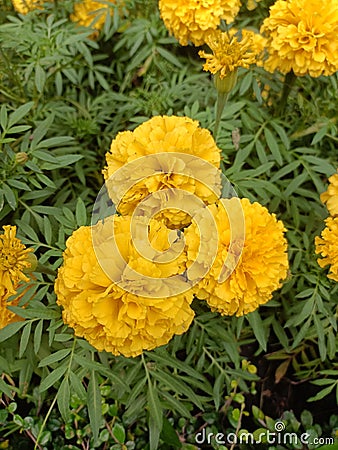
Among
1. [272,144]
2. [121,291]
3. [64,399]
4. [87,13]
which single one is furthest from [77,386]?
[87,13]

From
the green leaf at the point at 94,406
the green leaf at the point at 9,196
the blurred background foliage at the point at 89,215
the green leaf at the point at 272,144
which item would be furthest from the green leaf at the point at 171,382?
the green leaf at the point at 272,144

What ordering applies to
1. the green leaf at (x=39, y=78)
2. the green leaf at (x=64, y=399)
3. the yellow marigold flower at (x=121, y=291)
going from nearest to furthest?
the yellow marigold flower at (x=121, y=291) → the green leaf at (x=64, y=399) → the green leaf at (x=39, y=78)

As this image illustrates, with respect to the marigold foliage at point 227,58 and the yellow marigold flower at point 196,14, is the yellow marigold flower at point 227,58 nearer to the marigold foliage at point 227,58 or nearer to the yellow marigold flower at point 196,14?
the marigold foliage at point 227,58

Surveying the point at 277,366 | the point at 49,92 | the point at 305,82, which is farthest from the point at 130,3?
the point at 277,366

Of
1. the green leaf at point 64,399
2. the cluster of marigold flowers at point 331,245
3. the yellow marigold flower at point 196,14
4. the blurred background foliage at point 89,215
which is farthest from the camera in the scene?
the yellow marigold flower at point 196,14

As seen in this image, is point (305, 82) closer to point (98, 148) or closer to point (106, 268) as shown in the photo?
point (98, 148)

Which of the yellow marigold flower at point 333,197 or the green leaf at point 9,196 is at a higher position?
the green leaf at point 9,196

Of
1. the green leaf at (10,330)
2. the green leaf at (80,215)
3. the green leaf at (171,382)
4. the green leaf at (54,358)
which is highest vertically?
the green leaf at (80,215)
